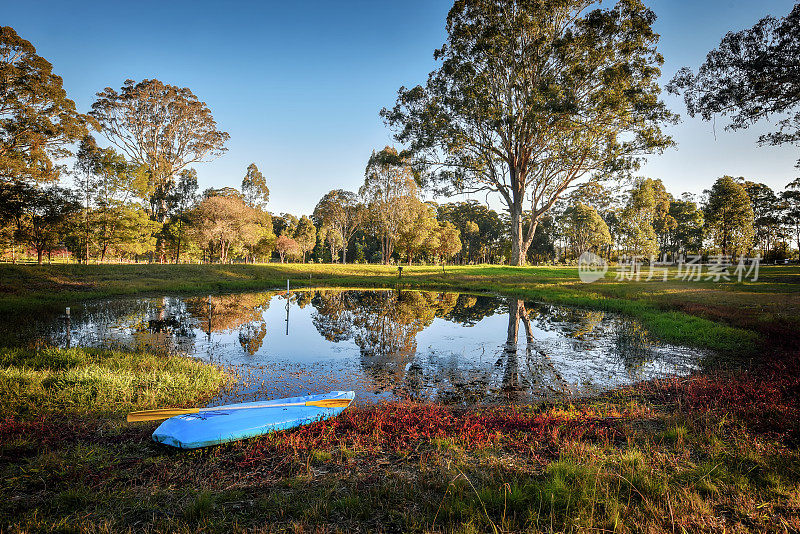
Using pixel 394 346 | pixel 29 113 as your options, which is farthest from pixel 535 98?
pixel 29 113

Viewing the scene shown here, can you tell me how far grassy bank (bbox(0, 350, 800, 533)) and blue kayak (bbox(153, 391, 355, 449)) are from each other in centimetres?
18

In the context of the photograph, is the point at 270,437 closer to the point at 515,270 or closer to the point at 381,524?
the point at 381,524

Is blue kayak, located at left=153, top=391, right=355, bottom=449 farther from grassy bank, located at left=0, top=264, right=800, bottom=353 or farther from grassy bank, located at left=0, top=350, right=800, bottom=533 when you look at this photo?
grassy bank, located at left=0, top=264, right=800, bottom=353

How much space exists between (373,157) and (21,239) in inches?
1626

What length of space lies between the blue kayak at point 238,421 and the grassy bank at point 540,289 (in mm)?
12490

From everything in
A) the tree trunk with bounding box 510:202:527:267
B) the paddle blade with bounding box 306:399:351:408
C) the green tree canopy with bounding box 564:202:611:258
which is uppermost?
the green tree canopy with bounding box 564:202:611:258

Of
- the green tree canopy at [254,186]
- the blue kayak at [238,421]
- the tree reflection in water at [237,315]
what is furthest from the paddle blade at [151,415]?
the green tree canopy at [254,186]

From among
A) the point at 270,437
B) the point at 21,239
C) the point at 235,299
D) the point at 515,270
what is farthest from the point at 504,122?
the point at 21,239

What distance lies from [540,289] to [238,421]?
2529 centimetres

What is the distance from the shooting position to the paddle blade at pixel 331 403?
5.96 meters

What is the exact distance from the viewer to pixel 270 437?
521cm

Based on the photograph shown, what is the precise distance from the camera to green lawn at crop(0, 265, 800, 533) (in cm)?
336

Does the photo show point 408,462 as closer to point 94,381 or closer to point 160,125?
point 94,381

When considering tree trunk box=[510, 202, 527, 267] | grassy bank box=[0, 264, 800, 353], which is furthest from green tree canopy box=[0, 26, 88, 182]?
tree trunk box=[510, 202, 527, 267]
